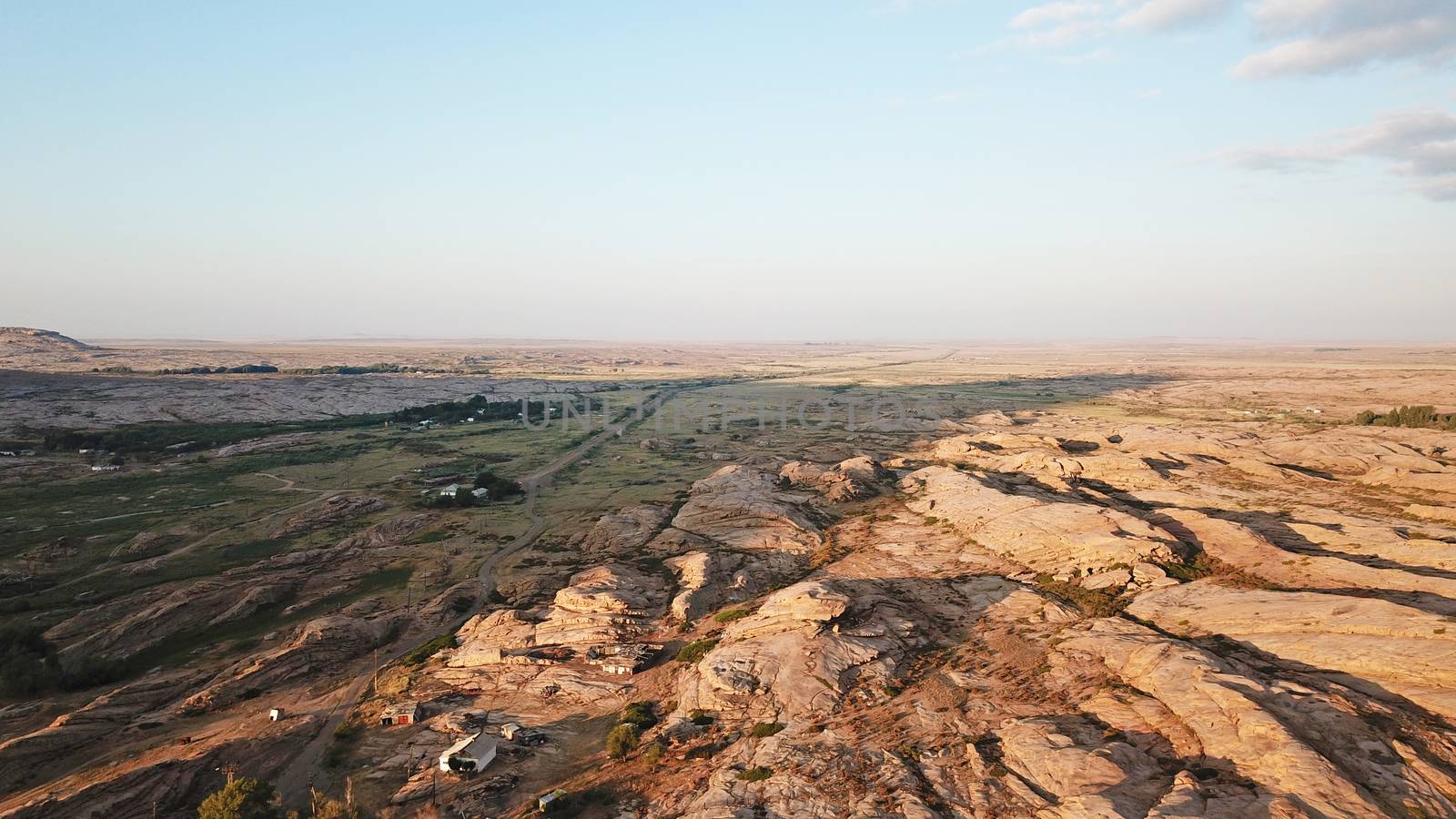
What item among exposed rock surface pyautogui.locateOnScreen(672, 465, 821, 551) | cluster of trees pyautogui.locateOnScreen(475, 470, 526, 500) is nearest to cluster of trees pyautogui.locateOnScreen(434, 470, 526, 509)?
cluster of trees pyautogui.locateOnScreen(475, 470, 526, 500)

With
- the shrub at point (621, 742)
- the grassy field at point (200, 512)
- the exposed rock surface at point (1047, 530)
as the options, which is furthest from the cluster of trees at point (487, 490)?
the shrub at point (621, 742)

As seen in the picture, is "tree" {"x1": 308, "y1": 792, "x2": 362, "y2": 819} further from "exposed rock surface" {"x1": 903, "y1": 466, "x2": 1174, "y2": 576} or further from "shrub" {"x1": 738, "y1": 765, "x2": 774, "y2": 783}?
"exposed rock surface" {"x1": 903, "y1": 466, "x2": 1174, "y2": 576}

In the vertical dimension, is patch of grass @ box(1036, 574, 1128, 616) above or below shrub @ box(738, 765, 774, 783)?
above

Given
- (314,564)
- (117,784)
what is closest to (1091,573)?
(117,784)

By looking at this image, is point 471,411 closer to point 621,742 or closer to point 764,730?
point 621,742

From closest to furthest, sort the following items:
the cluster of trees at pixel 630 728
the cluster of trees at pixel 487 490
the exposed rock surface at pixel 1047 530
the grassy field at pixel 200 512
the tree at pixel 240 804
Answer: the tree at pixel 240 804
the cluster of trees at pixel 630 728
the exposed rock surface at pixel 1047 530
the grassy field at pixel 200 512
the cluster of trees at pixel 487 490

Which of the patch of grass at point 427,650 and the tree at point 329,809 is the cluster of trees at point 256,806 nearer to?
the tree at point 329,809
